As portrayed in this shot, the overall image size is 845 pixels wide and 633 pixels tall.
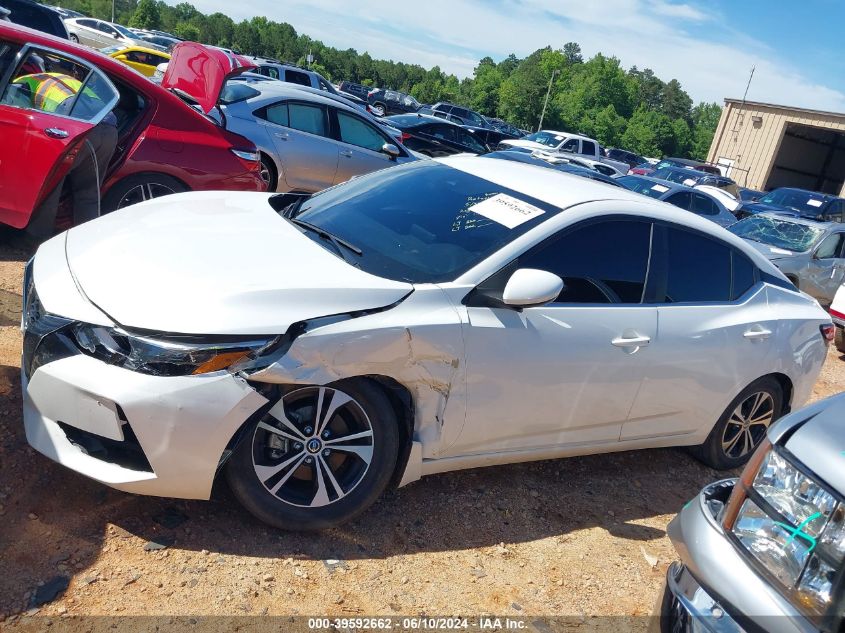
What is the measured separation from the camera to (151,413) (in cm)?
264

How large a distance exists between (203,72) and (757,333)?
5.35 m

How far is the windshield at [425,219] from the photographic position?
334 centimetres

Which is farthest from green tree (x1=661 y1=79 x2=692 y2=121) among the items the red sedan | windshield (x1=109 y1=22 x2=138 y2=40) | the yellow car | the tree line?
the red sedan

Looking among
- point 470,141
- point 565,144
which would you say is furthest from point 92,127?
point 565,144

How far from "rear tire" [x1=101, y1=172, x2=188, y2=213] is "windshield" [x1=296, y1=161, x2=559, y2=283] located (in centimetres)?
222

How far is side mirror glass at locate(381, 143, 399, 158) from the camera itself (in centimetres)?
862

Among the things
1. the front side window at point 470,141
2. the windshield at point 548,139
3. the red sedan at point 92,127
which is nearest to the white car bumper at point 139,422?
the red sedan at point 92,127

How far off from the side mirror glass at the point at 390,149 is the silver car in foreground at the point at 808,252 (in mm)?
4774

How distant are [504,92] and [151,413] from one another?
66.1 m

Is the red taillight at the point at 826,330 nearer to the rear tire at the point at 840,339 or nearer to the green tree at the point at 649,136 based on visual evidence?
the rear tire at the point at 840,339

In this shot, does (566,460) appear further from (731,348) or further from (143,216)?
(143,216)

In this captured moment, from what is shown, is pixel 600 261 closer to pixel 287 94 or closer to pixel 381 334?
pixel 381 334

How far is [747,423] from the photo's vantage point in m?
4.54

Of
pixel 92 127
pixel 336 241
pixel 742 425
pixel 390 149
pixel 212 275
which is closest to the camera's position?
pixel 212 275
